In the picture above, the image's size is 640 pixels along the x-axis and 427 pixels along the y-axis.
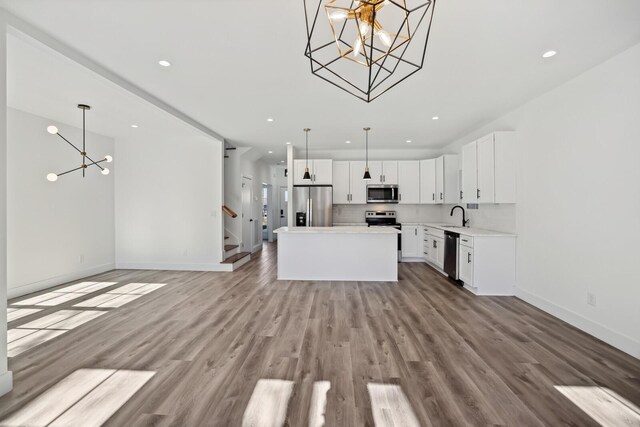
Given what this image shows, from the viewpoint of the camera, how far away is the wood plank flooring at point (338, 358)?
188cm

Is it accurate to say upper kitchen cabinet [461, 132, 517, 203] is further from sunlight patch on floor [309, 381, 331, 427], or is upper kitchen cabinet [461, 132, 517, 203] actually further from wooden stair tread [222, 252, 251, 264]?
wooden stair tread [222, 252, 251, 264]

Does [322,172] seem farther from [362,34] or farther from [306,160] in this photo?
[362,34]

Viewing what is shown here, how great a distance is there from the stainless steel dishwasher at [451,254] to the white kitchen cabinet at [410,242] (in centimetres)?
137

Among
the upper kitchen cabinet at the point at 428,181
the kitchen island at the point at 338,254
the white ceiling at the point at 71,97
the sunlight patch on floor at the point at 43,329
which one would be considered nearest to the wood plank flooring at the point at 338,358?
the sunlight patch on floor at the point at 43,329

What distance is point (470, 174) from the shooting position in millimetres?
5066

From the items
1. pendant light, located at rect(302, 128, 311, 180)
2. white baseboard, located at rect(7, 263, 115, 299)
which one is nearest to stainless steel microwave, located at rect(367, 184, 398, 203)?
pendant light, located at rect(302, 128, 311, 180)

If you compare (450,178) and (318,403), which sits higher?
(450,178)

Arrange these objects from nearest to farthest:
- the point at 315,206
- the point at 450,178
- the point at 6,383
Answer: the point at 6,383 → the point at 450,178 → the point at 315,206

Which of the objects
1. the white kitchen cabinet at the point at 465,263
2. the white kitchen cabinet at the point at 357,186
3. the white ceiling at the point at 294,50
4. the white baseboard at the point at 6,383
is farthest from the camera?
the white kitchen cabinet at the point at 357,186

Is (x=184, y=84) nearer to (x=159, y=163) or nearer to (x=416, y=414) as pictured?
(x=159, y=163)

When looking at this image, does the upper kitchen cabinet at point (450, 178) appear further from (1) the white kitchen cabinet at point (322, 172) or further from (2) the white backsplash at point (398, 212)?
(1) the white kitchen cabinet at point (322, 172)

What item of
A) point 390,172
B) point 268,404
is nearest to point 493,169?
point 390,172

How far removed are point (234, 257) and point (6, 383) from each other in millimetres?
4485

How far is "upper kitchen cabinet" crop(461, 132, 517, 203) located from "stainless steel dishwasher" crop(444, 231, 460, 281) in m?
0.73
